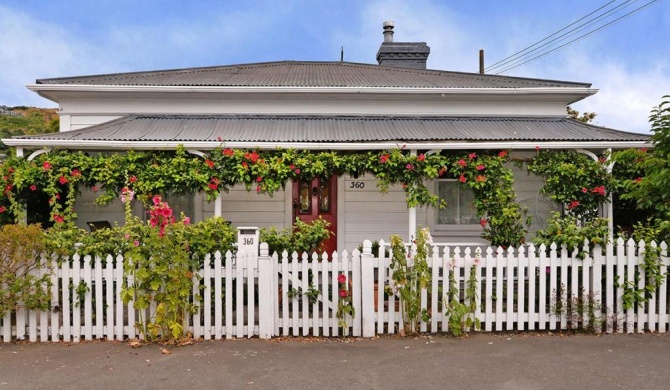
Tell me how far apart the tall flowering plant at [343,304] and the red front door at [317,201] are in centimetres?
418

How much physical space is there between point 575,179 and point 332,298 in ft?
16.0

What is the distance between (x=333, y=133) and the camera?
802cm

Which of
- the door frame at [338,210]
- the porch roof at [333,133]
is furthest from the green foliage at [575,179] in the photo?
the door frame at [338,210]

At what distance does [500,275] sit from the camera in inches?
199

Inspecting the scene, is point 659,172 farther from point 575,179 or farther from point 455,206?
point 455,206

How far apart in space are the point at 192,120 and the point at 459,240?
20.3ft

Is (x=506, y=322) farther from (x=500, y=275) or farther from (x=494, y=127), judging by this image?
(x=494, y=127)

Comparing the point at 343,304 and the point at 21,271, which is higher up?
the point at 21,271

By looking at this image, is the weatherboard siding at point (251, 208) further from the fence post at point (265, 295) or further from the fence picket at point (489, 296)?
the fence picket at point (489, 296)

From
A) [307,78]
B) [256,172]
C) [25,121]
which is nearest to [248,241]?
[256,172]

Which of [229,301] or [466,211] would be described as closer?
[229,301]

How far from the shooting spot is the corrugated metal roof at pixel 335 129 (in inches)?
299

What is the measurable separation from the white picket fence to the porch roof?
264 centimetres

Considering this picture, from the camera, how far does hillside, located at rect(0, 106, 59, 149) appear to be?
24.3 metres
